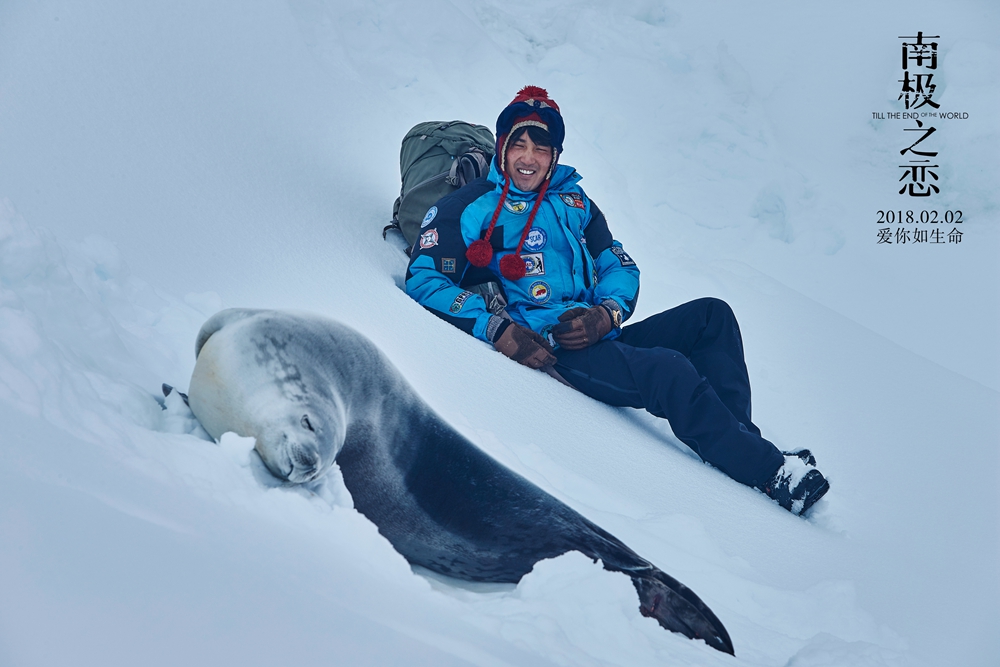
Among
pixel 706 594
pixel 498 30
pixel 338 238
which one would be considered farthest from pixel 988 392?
pixel 498 30

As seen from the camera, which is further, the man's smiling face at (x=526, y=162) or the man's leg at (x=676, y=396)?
the man's smiling face at (x=526, y=162)

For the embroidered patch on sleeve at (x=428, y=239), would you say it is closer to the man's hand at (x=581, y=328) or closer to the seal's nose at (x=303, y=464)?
the man's hand at (x=581, y=328)

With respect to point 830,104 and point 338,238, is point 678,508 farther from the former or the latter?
point 830,104

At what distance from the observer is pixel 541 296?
2604mm

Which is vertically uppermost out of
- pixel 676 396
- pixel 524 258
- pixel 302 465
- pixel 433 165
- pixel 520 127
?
pixel 520 127

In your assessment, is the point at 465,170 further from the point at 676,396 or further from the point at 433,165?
the point at 676,396

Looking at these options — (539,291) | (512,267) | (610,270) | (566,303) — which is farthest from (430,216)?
(610,270)

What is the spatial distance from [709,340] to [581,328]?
476 mm

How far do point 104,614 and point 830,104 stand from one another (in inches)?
253

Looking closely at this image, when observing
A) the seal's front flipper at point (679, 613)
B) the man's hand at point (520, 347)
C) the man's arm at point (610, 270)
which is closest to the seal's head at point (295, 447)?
the seal's front flipper at point (679, 613)

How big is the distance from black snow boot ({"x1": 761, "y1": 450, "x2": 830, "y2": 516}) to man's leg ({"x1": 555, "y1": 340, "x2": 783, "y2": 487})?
0.09 feet

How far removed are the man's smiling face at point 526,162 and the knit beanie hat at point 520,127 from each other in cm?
2

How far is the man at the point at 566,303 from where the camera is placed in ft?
7.50

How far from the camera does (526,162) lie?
2.67m
